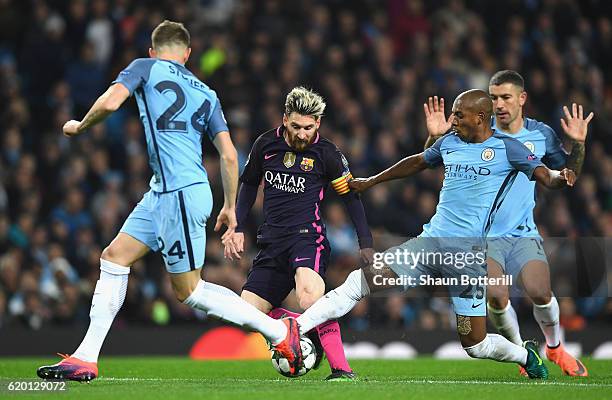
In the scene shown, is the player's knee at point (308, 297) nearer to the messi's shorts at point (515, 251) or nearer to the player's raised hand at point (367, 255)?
the player's raised hand at point (367, 255)

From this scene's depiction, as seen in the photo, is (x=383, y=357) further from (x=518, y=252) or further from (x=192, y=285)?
(x=192, y=285)

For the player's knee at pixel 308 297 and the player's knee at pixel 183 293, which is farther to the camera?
the player's knee at pixel 308 297

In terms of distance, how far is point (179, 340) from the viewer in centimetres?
1359

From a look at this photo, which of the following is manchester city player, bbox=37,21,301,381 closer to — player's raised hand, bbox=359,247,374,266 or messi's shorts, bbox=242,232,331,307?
messi's shorts, bbox=242,232,331,307

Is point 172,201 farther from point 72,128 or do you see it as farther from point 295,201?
point 295,201

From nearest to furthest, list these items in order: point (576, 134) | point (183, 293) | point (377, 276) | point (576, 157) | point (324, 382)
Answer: point (183, 293) < point (324, 382) < point (377, 276) < point (576, 134) < point (576, 157)

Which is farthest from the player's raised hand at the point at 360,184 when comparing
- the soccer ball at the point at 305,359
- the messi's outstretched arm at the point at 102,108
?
the messi's outstretched arm at the point at 102,108

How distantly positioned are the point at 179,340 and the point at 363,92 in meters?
Answer: 5.17

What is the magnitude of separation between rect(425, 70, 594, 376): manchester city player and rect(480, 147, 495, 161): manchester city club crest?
59 centimetres

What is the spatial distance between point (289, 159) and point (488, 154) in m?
1.55

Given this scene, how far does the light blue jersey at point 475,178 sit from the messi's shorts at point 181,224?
196cm

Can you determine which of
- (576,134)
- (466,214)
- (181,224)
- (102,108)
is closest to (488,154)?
(466,214)
